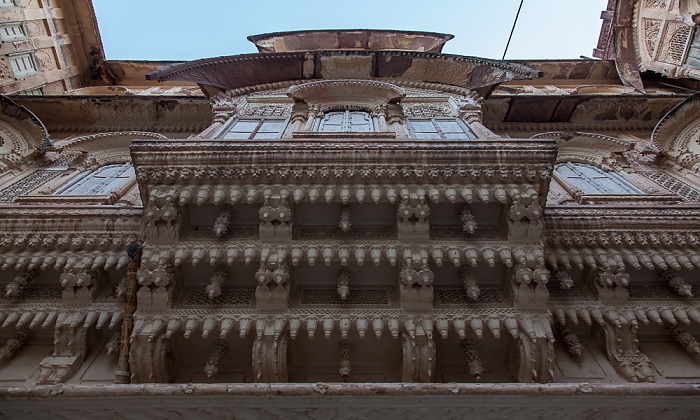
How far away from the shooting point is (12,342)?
166 inches

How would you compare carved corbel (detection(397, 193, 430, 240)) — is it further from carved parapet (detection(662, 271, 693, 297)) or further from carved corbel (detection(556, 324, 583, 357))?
carved parapet (detection(662, 271, 693, 297))

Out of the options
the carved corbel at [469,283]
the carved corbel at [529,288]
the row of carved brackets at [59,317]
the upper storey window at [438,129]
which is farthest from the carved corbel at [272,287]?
the upper storey window at [438,129]

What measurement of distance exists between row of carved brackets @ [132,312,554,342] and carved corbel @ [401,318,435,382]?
3 centimetres

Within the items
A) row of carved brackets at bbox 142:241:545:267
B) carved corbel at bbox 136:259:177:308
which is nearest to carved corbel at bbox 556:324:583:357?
row of carved brackets at bbox 142:241:545:267

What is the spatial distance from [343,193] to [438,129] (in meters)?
2.70

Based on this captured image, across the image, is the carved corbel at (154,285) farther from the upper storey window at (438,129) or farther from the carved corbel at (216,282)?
the upper storey window at (438,129)

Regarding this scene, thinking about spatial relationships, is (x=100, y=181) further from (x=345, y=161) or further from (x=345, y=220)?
(x=345, y=220)

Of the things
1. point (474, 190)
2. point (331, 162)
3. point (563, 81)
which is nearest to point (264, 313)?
point (331, 162)

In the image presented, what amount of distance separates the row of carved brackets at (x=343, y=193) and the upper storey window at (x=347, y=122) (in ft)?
7.07

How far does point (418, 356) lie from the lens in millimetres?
3844

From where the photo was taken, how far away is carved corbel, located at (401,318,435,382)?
3.84 meters

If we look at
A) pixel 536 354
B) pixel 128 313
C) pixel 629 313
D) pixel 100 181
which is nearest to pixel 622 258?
pixel 629 313

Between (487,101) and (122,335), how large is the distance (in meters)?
7.11

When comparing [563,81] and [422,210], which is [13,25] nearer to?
[422,210]
